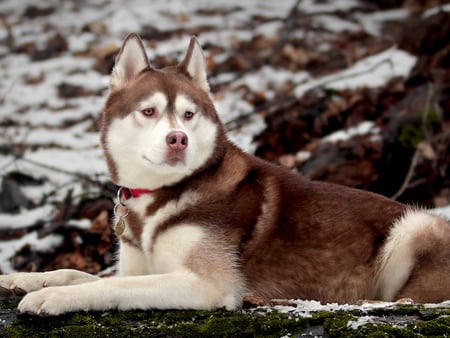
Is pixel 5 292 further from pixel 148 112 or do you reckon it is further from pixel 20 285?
pixel 148 112

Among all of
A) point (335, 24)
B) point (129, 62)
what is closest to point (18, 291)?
point (129, 62)

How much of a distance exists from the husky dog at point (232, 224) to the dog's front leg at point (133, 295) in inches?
0.8

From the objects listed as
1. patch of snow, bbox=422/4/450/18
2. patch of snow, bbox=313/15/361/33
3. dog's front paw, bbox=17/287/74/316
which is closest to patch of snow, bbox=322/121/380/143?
patch of snow, bbox=422/4/450/18

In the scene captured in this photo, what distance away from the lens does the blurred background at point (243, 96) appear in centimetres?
646

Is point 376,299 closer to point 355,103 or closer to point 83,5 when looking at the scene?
point 355,103

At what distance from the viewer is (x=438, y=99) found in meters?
7.43

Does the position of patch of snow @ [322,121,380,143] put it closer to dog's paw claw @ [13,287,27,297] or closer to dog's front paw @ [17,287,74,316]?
dog's paw claw @ [13,287,27,297]

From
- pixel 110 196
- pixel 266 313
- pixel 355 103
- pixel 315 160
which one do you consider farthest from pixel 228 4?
pixel 266 313

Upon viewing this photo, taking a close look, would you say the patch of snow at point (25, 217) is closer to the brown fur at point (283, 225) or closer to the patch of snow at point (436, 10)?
the brown fur at point (283, 225)

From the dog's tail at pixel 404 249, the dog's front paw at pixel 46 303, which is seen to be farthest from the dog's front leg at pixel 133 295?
the dog's tail at pixel 404 249

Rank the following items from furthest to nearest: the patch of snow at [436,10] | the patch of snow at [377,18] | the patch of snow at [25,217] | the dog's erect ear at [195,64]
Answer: the patch of snow at [377,18] < the patch of snow at [436,10] < the patch of snow at [25,217] < the dog's erect ear at [195,64]

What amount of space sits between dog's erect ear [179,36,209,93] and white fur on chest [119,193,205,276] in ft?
2.61

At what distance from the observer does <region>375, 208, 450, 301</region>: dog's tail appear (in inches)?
147

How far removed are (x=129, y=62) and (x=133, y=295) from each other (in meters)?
1.40
